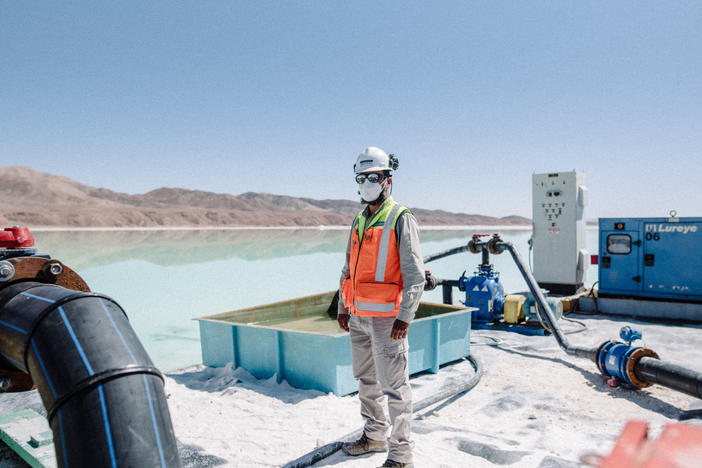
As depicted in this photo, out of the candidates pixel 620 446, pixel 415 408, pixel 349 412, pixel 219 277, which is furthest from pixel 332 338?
pixel 219 277

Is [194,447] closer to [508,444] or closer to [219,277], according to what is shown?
[508,444]

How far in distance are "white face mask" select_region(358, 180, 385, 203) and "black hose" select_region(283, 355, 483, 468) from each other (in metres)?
1.58

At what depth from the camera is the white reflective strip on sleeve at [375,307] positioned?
9.46 ft

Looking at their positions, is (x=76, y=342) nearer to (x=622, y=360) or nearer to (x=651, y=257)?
(x=622, y=360)

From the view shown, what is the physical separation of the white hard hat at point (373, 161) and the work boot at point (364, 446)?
1.71m

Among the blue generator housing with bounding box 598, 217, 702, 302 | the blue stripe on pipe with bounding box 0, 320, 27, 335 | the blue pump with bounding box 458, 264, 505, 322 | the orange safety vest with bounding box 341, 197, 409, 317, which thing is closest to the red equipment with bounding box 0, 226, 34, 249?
the blue stripe on pipe with bounding box 0, 320, 27, 335

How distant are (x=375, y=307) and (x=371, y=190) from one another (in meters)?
0.73

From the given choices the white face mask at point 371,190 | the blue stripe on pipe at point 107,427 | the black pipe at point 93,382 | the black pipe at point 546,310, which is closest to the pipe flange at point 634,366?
the black pipe at point 546,310

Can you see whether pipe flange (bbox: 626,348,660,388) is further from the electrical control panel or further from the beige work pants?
the electrical control panel

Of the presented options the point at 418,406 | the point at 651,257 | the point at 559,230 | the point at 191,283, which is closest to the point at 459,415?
the point at 418,406

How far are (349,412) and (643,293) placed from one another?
678cm

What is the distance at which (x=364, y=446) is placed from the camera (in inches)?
123

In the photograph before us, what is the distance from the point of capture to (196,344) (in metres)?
8.30

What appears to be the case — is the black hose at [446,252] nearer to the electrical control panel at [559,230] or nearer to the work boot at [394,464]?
the electrical control panel at [559,230]
